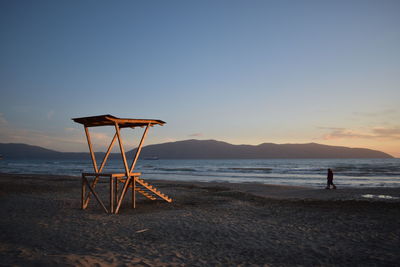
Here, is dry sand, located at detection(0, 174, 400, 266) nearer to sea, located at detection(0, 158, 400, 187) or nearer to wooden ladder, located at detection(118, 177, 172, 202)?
wooden ladder, located at detection(118, 177, 172, 202)

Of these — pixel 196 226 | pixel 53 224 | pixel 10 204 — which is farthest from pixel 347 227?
pixel 10 204

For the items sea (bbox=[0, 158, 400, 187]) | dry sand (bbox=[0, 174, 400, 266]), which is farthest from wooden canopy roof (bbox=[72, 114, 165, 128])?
sea (bbox=[0, 158, 400, 187])

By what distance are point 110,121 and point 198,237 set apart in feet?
18.0

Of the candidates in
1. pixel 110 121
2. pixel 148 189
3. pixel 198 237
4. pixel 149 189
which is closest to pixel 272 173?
pixel 148 189

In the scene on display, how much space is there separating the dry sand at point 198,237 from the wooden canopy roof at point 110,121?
10.9ft

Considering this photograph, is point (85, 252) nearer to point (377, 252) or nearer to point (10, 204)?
point (377, 252)

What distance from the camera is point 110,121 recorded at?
32.6ft

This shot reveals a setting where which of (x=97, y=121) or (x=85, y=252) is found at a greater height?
(x=97, y=121)

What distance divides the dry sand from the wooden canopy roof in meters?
3.32

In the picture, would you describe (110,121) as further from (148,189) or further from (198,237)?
(198,237)

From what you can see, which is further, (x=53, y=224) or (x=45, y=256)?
(x=53, y=224)

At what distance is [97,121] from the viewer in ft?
32.6

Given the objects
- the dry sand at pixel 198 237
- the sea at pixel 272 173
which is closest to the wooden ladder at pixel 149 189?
the dry sand at pixel 198 237

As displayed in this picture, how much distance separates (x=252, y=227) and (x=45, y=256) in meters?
5.29
